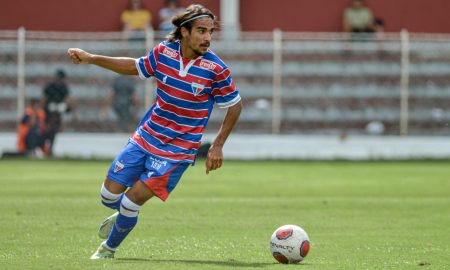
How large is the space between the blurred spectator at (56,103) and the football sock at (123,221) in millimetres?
15818

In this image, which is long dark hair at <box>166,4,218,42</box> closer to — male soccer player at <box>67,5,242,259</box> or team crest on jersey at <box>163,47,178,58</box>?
male soccer player at <box>67,5,242,259</box>

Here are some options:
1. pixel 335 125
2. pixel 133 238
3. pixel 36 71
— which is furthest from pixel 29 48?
pixel 133 238

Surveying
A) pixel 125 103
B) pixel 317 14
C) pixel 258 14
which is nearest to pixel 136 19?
pixel 125 103

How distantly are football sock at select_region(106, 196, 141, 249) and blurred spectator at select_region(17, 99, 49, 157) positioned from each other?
51.1 ft

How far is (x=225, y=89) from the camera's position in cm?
998

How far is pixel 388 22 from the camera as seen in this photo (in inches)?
1163

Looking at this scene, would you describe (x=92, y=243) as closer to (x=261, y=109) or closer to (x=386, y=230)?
(x=386, y=230)

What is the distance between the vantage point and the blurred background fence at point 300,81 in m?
25.9

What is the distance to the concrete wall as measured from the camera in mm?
25609

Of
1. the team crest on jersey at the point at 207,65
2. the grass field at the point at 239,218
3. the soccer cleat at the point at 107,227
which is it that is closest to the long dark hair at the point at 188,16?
the team crest on jersey at the point at 207,65

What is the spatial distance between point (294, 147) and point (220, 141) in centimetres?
1594

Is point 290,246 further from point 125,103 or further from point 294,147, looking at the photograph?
point 125,103

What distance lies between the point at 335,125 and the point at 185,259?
16.9 meters

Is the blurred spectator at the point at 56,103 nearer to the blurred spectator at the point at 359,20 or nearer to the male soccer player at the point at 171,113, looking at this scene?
the blurred spectator at the point at 359,20
